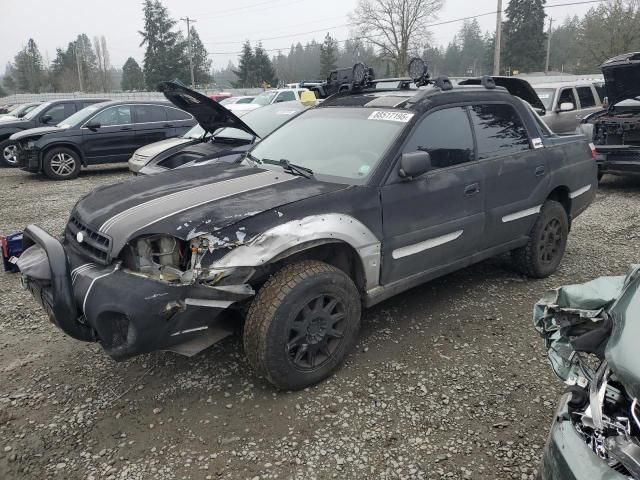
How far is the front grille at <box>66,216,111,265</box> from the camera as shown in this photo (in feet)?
9.09

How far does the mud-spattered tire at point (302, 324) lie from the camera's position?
282 centimetres

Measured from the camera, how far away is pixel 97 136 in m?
10.7

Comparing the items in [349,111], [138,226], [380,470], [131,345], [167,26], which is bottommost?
[380,470]

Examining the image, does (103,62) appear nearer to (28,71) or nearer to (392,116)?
(28,71)

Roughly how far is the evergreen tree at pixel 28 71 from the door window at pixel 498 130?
64.5m

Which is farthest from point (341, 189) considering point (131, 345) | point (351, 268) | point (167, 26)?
point (167, 26)

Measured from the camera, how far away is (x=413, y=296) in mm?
4402

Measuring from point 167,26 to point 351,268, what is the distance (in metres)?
64.9

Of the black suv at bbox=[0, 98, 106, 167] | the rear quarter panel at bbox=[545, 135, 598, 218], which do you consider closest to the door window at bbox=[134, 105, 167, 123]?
the black suv at bbox=[0, 98, 106, 167]

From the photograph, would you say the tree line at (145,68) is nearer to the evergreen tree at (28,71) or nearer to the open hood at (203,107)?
the evergreen tree at (28,71)

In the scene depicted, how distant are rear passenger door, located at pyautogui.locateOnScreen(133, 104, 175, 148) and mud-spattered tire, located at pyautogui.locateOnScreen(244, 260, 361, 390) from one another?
929 centimetres

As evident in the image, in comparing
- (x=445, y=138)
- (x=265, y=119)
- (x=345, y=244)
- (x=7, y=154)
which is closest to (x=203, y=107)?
(x=265, y=119)

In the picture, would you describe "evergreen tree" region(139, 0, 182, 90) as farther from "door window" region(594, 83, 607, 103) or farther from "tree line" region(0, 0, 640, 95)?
"door window" region(594, 83, 607, 103)

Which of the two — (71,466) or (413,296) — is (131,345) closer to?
(71,466)
